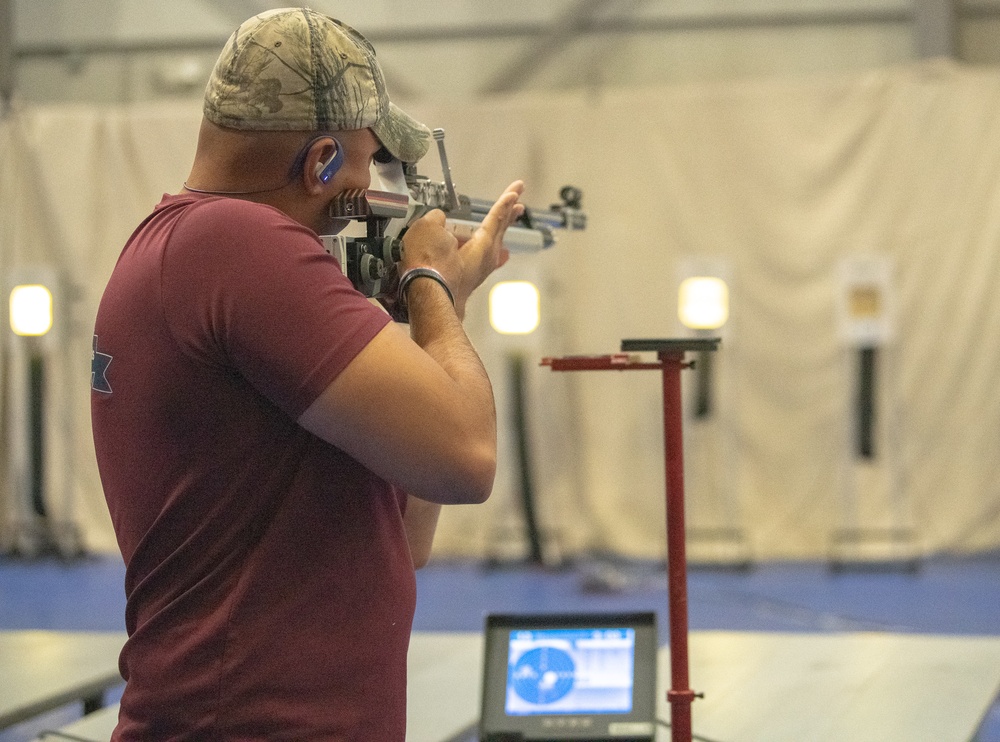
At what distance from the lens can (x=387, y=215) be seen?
4.04 feet

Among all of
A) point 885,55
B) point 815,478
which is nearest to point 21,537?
point 815,478

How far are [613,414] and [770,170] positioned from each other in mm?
1474

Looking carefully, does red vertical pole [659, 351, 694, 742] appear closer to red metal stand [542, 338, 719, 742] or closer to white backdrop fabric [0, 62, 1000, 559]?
red metal stand [542, 338, 719, 742]

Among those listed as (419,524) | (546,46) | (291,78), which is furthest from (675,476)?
(546,46)

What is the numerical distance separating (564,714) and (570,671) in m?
0.07

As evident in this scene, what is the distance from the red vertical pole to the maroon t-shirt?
0.48m

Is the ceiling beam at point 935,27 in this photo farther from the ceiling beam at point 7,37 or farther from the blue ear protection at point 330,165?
the blue ear protection at point 330,165

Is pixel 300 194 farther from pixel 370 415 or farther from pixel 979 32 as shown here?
pixel 979 32

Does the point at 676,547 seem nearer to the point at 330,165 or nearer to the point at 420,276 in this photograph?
the point at 420,276

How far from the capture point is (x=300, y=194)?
3.66 feet

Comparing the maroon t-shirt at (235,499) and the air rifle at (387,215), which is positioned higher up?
the air rifle at (387,215)

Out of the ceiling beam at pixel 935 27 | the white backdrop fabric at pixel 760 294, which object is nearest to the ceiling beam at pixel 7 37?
the white backdrop fabric at pixel 760 294

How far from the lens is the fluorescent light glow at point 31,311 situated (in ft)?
21.8

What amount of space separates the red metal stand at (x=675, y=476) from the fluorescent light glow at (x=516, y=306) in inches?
192
